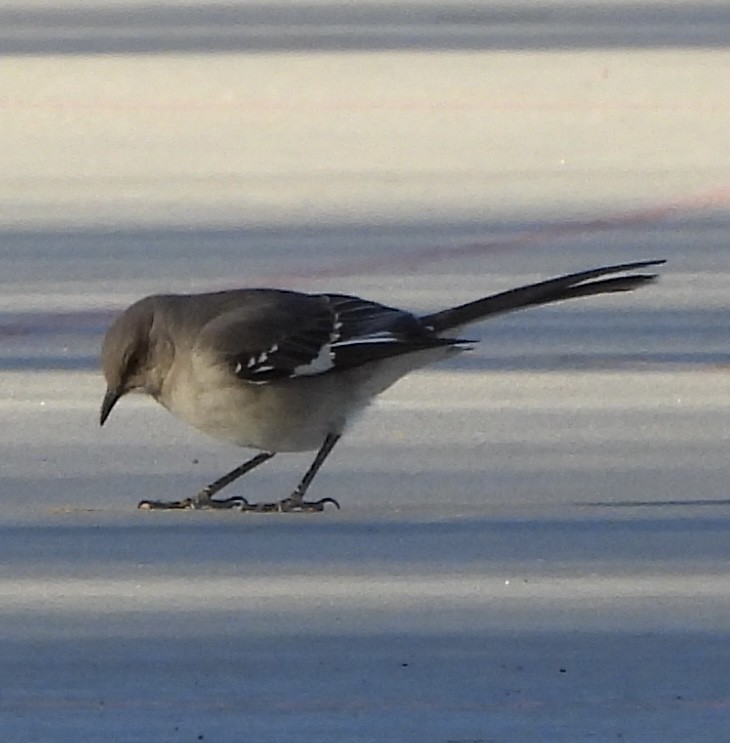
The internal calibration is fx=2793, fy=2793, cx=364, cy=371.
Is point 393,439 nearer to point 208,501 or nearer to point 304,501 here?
point 304,501

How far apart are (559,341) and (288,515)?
265cm

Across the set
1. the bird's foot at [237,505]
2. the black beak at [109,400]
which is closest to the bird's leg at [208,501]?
the bird's foot at [237,505]

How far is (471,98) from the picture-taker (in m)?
17.4

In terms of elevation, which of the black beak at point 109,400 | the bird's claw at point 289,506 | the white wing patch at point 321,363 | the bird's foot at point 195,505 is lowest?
the bird's claw at point 289,506

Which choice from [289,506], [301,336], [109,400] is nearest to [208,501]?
[289,506]

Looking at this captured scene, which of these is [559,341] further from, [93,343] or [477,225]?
[477,225]

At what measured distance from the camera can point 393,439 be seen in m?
8.38

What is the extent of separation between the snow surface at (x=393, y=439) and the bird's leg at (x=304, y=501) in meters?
0.08

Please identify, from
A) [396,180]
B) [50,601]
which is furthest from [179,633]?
[396,180]

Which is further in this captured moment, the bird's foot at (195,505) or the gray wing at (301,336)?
the bird's foot at (195,505)

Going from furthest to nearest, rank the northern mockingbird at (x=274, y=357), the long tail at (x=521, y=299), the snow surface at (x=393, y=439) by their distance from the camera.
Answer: the long tail at (x=521, y=299) < the northern mockingbird at (x=274, y=357) < the snow surface at (x=393, y=439)

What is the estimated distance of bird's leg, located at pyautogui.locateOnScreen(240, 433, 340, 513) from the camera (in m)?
7.45

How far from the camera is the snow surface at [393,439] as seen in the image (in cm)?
573

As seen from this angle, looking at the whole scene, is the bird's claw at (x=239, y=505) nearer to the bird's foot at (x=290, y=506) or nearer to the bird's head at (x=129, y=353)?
the bird's foot at (x=290, y=506)
